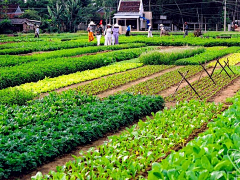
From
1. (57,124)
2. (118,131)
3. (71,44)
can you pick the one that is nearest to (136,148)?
(118,131)

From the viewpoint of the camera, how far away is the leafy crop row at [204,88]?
11.1 metres

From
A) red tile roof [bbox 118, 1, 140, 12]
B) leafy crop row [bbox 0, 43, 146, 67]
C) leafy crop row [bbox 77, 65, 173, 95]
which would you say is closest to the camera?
leafy crop row [bbox 77, 65, 173, 95]

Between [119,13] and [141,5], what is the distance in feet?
12.1

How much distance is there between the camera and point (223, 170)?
3.39 m

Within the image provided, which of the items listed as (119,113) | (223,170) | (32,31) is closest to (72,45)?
(119,113)

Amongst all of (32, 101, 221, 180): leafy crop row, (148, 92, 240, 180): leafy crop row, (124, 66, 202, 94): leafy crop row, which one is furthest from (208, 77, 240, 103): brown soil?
(148, 92, 240, 180): leafy crop row

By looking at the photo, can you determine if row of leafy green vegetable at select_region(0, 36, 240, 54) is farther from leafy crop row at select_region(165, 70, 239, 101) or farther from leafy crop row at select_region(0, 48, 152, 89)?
leafy crop row at select_region(165, 70, 239, 101)

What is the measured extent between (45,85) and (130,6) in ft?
160

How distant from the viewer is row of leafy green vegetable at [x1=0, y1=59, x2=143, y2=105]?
10.1 m

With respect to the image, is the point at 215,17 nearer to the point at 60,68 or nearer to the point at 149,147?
the point at 60,68

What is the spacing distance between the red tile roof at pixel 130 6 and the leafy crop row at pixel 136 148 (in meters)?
51.7

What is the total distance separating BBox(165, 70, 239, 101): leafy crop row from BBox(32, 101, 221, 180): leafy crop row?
5.98 ft

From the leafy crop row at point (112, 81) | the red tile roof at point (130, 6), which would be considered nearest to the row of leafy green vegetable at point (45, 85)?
the leafy crop row at point (112, 81)

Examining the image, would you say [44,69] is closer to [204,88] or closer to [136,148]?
[204,88]
